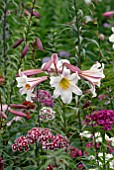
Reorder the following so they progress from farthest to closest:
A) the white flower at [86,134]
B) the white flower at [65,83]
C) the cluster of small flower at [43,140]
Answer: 1. the white flower at [86,134]
2. the cluster of small flower at [43,140]
3. the white flower at [65,83]

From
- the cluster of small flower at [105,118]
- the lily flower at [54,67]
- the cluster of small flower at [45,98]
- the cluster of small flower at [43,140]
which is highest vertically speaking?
the lily flower at [54,67]

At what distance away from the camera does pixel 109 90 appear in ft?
12.8

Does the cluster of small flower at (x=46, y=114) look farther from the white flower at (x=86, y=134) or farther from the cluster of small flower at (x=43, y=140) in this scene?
the cluster of small flower at (x=43, y=140)

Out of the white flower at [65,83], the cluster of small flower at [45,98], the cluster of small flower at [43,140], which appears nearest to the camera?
the white flower at [65,83]

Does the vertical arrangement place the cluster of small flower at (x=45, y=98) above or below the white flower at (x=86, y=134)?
above

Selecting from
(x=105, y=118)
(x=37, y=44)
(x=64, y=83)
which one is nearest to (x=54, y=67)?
(x=64, y=83)

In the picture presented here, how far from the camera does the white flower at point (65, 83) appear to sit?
2.88m

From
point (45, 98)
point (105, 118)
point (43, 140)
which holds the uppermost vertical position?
point (45, 98)

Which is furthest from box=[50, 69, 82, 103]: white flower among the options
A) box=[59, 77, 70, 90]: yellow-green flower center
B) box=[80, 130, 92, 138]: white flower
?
box=[80, 130, 92, 138]: white flower

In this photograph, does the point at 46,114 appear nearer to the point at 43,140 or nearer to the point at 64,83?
→ the point at 43,140

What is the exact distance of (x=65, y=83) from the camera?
116 inches

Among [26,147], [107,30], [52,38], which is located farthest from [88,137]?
[107,30]

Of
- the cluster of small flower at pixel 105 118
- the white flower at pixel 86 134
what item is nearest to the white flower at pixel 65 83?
the cluster of small flower at pixel 105 118

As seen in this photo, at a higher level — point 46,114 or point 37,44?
point 37,44
